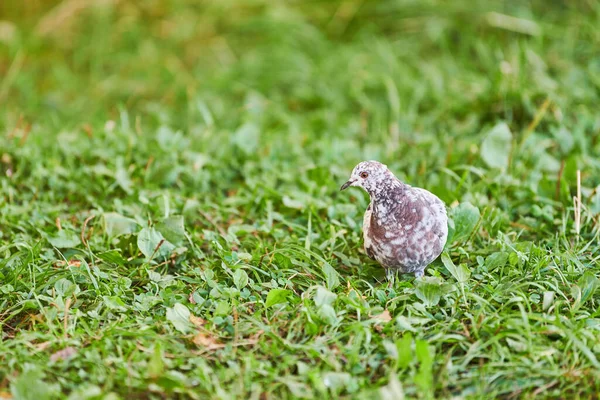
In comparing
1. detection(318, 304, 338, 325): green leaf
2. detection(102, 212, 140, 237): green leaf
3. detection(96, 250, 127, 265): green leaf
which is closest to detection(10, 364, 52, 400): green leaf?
detection(96, 250, 127, 265): green leaf

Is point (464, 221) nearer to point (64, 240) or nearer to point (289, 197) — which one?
point (289, 197)

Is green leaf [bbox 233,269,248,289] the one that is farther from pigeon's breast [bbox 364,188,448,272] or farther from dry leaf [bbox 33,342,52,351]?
dry leaf [bbox 33,342,52,351]

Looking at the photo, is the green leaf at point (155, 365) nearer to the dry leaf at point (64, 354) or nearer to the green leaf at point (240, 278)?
the dry leaf at point (64, 354)

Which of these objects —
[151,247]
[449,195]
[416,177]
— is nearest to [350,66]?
[416,177]

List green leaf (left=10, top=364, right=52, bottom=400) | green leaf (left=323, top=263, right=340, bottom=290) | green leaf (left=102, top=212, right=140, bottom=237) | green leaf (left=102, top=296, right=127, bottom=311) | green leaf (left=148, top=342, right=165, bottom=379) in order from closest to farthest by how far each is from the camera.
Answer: green leaf (left=10, top=364, right=52, bottom=400) < green leaf (left=148, top=342, right=165, bottom=379) < green leaf (left=102, top=296, right=127, bottom=311) < green leaf (left=323, top=263, right=340, bottom=290) < green leaf (left=102, top=212, right=140, bottom=237)

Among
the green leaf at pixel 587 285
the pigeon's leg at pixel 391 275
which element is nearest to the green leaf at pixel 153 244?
the pigeon's leg at pixel 391 275

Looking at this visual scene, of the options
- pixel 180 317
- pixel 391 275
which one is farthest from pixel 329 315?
pixel 180 317
